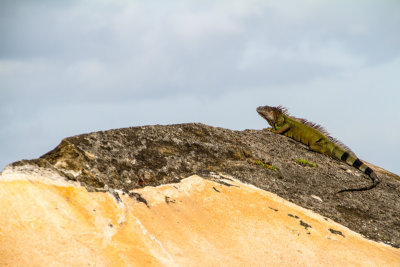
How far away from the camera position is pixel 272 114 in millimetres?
13656

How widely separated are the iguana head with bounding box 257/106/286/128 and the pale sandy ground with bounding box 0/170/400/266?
21.9 feet

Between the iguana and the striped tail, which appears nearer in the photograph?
the striped tail

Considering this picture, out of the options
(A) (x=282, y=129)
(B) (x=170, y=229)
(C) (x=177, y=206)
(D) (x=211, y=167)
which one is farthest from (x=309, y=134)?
(B) (x=170, y=229)

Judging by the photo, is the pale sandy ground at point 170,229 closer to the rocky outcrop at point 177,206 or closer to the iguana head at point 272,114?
the rocky outcrop at point 177,206

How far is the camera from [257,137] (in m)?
10.5

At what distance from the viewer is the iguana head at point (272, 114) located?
13414 millimetres

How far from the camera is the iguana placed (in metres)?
11.8

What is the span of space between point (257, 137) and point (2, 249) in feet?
22.6

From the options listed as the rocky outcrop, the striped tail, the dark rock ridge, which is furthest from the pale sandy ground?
the striped tail

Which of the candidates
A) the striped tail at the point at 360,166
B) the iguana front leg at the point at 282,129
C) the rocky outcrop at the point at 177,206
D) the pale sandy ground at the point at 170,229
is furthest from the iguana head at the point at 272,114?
the pale sandy ground at the point at 170,229

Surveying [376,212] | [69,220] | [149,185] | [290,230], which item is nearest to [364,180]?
[376,212]

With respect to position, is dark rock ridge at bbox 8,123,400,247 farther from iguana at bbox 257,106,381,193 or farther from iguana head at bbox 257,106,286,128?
iguana head at bbox 257,106,286,128

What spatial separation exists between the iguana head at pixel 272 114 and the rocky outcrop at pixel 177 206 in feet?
15.9

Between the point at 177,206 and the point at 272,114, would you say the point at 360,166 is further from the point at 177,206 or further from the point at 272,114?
the point at 177,206
